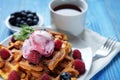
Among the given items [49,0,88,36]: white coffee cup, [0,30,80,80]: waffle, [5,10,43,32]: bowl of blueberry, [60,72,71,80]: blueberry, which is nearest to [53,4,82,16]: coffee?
[49,0,88,36]: white coffee cup

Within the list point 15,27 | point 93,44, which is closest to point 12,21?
point 15,27

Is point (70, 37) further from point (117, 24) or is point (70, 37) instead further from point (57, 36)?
point (117, 24)

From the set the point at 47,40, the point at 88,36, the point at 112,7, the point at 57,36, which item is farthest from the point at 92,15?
the point at 47,40

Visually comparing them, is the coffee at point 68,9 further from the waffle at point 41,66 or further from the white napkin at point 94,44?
the waffle at point 41,66

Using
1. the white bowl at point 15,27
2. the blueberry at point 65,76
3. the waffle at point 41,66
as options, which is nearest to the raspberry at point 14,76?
the waffle at point 41,66

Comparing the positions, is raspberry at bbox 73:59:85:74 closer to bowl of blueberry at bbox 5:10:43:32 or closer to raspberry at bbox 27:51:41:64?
raspberry at bbox 27:51:41:64

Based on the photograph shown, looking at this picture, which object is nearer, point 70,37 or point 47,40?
point 47,40
